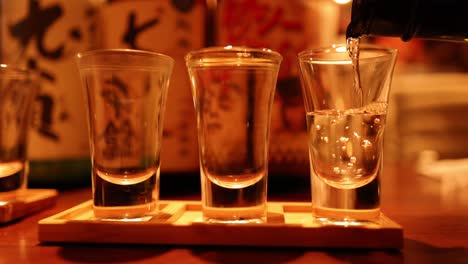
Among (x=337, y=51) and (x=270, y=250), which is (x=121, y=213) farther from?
(x=337, y=51)

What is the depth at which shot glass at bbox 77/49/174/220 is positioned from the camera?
0.42 meters

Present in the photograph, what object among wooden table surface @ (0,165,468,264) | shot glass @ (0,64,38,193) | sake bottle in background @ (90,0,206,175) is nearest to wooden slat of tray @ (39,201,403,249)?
wooden table surface @ (0,165,468,264)

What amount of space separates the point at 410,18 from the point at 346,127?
0.11m

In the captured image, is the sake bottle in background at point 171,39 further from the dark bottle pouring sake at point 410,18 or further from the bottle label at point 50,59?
the dark bottle pouring sake at point 410,18

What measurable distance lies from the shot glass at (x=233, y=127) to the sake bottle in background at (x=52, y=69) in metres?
0.33

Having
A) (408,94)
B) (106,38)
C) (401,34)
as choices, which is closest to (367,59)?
(401,34)

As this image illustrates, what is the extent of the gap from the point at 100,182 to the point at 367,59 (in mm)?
297

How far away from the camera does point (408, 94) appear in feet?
6.75

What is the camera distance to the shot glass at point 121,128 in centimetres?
42

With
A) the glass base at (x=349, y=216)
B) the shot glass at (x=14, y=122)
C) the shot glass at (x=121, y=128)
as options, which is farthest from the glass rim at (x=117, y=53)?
the glass base at (x=349, y=216)

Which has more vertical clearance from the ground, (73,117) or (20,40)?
(20,40)

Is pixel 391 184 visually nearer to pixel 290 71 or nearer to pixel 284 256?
pixel 290 71

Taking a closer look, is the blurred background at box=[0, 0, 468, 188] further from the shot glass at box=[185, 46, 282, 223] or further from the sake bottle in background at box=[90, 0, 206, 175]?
the shot glass at box=[185, 46, 282, 223]

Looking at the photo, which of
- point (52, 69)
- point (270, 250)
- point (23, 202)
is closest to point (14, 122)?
point (23, 202)
